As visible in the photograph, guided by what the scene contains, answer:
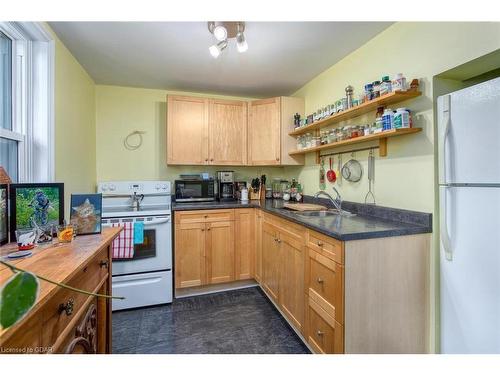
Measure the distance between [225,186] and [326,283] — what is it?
185 centimetres

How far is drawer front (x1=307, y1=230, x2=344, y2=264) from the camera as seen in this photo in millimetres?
1328

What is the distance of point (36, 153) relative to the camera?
5.42ft

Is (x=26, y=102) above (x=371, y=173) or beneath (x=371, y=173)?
above

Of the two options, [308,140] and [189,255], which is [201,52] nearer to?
[308,140]

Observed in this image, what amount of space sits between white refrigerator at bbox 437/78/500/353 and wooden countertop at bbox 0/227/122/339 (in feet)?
5.76

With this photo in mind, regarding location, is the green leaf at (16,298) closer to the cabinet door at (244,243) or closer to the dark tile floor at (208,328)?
the dark tile floor at (208,328)

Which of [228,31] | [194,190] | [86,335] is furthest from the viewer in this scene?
[194,190]

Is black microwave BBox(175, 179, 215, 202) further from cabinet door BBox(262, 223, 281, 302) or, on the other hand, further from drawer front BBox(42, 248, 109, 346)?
drawer front BBox(42, 248, 109, 346)

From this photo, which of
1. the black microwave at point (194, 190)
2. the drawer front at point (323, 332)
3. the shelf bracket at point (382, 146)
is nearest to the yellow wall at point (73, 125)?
the black microwave at point (194, 190)

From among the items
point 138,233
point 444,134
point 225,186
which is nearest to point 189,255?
point 138,233

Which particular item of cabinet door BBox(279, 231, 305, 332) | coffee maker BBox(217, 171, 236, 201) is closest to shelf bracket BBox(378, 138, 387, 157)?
cabinet door BBox(279, 231, 305, 332)

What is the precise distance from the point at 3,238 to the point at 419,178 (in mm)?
2214

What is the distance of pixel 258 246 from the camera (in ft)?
8.55
